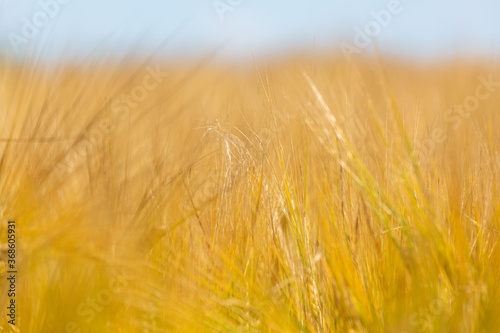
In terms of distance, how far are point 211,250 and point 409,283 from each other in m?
0.46

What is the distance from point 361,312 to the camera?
115cm

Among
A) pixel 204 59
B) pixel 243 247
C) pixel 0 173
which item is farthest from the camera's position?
pixel 243 247

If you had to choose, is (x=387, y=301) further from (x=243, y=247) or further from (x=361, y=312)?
(x=243, y=247)

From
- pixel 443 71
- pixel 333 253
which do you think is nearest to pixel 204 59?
pixel 333 253

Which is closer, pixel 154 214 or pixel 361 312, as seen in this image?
pixel 361 312

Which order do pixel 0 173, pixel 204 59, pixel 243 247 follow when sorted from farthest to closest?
pixel 243 247
pixel 0 173
pixel 204 59

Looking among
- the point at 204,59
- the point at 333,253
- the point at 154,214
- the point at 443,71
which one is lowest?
the point at 333,253

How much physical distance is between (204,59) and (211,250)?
0.47 meters

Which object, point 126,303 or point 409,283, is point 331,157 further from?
point 126,303

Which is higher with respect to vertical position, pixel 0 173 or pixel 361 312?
pixel 0 173

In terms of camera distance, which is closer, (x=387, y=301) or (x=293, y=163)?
(x=387, y=301)

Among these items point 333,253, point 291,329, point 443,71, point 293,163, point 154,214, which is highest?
point 443,71

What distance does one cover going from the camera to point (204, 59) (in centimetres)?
106

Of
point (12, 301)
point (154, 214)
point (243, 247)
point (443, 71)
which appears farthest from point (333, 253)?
point (443, 71)
